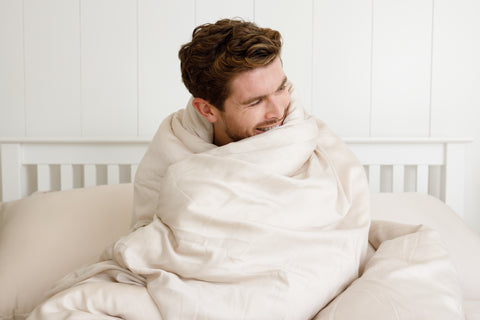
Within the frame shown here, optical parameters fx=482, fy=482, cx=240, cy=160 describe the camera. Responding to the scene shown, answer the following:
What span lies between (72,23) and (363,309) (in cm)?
153

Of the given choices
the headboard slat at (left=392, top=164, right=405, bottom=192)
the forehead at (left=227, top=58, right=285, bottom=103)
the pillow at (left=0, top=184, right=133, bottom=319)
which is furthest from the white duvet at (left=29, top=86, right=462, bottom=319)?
the headboard slat at (left=392, top=164, right=405, bottom=192)

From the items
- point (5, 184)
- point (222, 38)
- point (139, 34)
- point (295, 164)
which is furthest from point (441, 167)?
point (5, 184)

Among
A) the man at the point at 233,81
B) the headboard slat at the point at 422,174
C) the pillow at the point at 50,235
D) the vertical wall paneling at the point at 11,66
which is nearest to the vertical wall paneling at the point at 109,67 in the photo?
the vertical wall paneling at the point at 11,66

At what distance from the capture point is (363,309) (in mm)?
854

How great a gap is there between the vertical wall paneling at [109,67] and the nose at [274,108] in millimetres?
825

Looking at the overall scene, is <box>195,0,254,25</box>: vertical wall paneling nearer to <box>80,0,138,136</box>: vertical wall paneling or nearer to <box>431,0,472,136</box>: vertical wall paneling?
<box>80,0,138,136</box>: vertical wall paneling

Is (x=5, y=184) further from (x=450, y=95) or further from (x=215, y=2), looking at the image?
(x=450, y=95)

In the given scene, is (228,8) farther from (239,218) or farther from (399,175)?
(239,218)

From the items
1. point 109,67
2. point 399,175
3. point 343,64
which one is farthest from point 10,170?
point 399,175

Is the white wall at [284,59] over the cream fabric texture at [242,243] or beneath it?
over

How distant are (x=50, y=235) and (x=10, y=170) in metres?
0.60

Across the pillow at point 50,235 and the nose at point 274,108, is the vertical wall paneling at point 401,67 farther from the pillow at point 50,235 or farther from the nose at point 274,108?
the pillow at point 50,235

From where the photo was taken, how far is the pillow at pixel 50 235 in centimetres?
125

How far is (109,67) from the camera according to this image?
1.85 m
